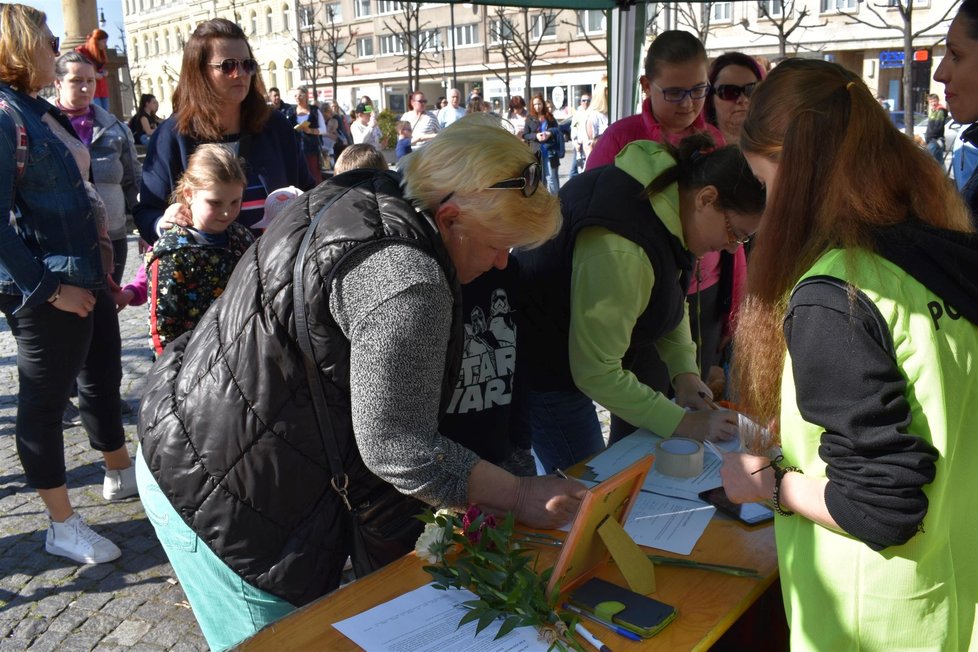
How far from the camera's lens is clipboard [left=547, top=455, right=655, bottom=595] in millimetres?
1402

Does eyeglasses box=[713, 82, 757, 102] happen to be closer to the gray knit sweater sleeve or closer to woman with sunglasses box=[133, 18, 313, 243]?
woman with sunglasses box=[133, 18, 313, 243]

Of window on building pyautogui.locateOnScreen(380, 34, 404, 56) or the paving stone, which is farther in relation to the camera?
window on building pyautogui.locateOnScreen(380, 34, 404, 56)

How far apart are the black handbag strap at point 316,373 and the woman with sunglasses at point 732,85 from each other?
2.74 metres

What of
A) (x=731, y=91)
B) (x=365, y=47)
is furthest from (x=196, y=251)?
(x=365, y=47)

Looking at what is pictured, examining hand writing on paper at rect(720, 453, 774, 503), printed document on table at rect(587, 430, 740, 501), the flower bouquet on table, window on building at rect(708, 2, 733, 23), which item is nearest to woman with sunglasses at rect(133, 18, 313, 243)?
printed document on table at rect(587, 430, 740, 501)

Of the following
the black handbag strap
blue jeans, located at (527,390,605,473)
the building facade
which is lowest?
blue jeans, located at (527,390,605,473)

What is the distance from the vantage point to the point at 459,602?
147 centimetres

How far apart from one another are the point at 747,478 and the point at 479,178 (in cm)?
70

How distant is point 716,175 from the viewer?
205 centimetres

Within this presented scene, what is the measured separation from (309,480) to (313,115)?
1172cm

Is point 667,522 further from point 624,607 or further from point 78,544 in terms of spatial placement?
point 78,544

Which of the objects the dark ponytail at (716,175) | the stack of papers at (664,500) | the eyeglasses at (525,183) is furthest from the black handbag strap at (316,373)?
the dark ponytail at (716,175)

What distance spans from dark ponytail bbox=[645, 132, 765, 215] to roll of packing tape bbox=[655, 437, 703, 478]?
59 centimetres

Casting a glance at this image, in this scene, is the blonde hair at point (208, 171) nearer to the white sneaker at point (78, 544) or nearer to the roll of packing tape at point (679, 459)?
the white sneaker at point (78, 544)
